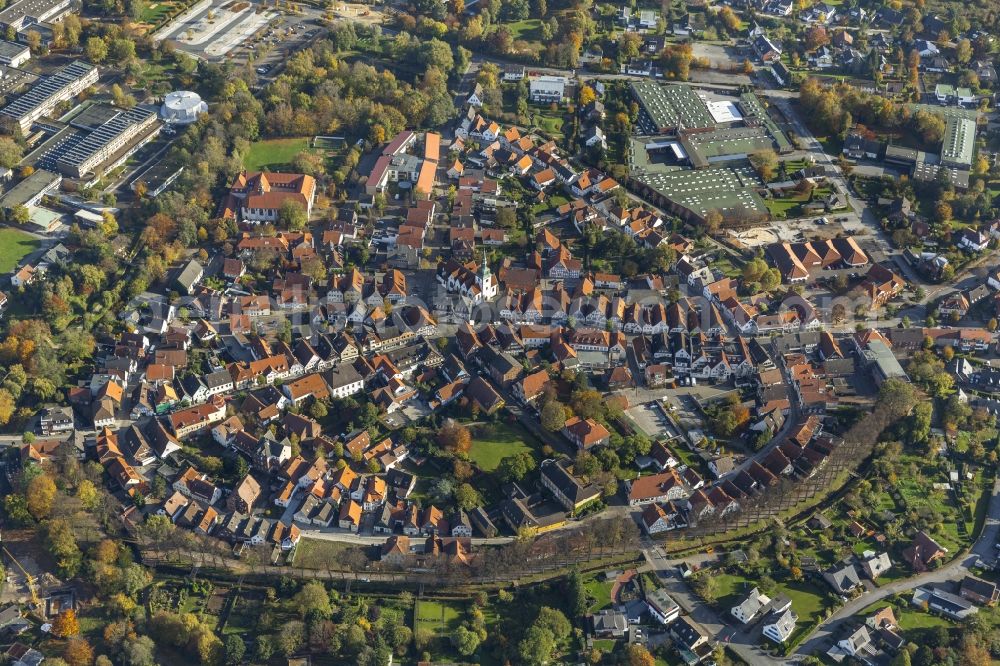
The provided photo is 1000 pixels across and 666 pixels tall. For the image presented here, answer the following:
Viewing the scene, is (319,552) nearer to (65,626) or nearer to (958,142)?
(65,626)

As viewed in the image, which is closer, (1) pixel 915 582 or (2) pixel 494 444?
(1) pixel 915 582

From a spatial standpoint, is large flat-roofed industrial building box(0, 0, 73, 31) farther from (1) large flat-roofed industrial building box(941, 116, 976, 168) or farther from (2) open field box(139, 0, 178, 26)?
(1) large flat-roofed industrial building box(941, 116, 976, 168)

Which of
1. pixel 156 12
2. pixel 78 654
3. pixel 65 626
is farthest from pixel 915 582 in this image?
pixel 156 12

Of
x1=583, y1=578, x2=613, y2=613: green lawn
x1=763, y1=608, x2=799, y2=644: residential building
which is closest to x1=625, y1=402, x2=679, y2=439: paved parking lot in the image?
x1=583, y1=578, x2=613, y2=613: green lawn

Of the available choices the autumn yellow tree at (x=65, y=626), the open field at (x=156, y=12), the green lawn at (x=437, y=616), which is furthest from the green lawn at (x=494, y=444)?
the open field at (x=156, y=12)

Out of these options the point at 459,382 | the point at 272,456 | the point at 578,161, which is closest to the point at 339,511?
the point at 272,456
